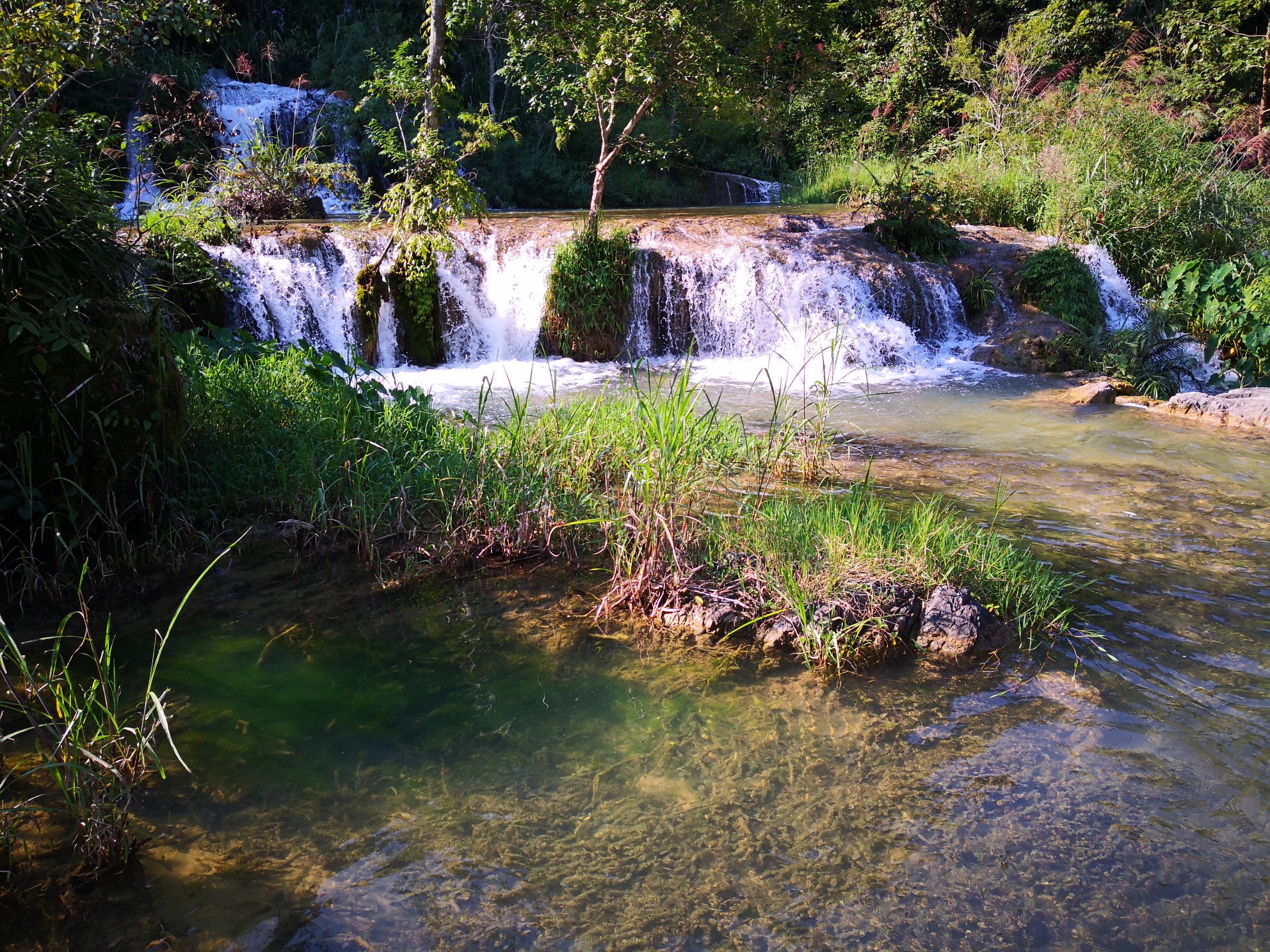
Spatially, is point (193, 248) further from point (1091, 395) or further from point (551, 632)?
point (1091, 395)

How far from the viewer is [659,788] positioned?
2857mm

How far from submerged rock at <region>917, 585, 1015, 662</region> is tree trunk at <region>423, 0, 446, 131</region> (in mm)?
7747

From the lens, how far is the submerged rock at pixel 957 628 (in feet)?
11.9

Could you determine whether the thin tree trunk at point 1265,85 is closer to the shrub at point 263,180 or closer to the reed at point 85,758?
the shrub at point 263,180

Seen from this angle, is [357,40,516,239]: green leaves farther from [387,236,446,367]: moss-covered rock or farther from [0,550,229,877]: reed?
[0,550,229,877]: reed

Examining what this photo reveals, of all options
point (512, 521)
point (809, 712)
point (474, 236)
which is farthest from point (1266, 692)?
point (474, 236)

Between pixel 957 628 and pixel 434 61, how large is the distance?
8.49 metres

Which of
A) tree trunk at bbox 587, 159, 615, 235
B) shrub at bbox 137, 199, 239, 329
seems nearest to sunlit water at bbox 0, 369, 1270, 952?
shrub at bbox 137, 199, 239, 329

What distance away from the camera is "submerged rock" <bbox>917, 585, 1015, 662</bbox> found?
363 cm

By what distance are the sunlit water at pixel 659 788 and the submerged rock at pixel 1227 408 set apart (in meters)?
4.59

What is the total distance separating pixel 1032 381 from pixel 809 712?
7945mm

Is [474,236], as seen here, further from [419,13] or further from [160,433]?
[419,13]

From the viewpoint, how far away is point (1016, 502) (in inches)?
A: 223

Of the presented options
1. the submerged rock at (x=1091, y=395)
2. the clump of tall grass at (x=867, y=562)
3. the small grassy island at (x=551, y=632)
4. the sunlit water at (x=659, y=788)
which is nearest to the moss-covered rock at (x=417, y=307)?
the small grassy island at (x=551, y=632)
